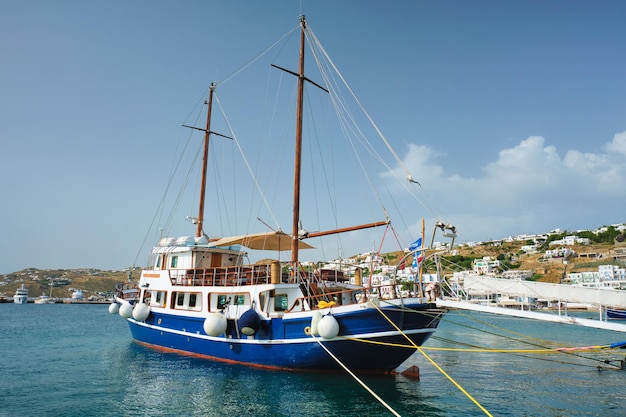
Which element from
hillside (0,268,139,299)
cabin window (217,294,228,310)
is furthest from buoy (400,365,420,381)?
hillside (0,268,139,299)

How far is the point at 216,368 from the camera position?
19062 mm

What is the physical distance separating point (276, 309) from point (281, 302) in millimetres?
391

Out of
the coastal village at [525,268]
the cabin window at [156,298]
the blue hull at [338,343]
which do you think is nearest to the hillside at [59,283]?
the coastal village at [525,268]

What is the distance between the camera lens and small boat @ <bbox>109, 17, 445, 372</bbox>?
15578mm

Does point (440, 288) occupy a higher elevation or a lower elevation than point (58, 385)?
higher

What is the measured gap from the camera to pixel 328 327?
15.2 metres

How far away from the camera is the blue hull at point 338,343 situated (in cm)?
1549

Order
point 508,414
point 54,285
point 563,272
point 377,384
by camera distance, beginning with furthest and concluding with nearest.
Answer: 1. point 54,285
2. point 563,272
3. point 377,384
4. point 508,414

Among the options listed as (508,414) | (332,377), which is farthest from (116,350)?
(508,414)

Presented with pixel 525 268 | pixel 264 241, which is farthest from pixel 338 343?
pixel 525 268

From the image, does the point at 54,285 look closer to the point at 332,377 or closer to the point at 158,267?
the point at 158,267

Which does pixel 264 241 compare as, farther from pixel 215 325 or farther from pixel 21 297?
pixel 21 297

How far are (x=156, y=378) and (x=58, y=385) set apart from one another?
13.3ft

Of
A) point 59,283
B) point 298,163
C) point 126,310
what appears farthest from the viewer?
point 59,283
